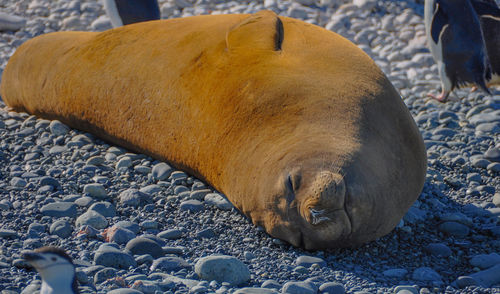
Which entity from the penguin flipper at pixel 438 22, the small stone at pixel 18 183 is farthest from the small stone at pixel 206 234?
the penguin flipper at pixel 438 22

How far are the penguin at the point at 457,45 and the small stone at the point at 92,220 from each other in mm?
3756

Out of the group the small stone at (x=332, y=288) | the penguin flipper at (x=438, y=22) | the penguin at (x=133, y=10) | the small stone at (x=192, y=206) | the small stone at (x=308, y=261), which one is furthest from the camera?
the penguin at (x=133, y=10)

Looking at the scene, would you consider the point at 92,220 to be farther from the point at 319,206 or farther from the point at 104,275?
the point at 319,206

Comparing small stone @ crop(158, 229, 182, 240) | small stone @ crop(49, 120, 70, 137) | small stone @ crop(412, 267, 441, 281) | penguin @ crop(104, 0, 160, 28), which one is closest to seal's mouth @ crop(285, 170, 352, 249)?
small stone @ crop(412, 267, 441, 281)

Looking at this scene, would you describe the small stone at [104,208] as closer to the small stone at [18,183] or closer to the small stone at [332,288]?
the small stone at [18,183]

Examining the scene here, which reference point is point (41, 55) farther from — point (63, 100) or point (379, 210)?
point (379, 210)

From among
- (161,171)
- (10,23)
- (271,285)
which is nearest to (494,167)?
(161,171)

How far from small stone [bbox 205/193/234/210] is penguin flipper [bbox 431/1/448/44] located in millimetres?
3749

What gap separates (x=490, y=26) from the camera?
6828 millimetres

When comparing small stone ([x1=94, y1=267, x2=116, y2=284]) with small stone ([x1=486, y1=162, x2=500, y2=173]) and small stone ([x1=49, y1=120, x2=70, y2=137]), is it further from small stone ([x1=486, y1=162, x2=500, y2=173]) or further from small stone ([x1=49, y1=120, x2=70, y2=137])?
small stone ([x1=486, y1=162, x2=500, y2=173])

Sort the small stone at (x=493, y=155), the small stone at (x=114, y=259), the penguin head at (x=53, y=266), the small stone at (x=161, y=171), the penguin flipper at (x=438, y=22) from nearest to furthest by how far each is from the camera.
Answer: the penguin head at (x=53, y=266), the small stone at (x=114, y=259), the small stone at (x=161, y=171), the small stone at (x=493, y=155), the penguin flipper at (x=438, y=22)

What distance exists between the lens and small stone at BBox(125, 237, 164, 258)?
3.00 metres

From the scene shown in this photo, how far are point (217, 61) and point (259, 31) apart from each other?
0.31 metres

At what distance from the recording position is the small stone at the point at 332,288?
2.72 meters
